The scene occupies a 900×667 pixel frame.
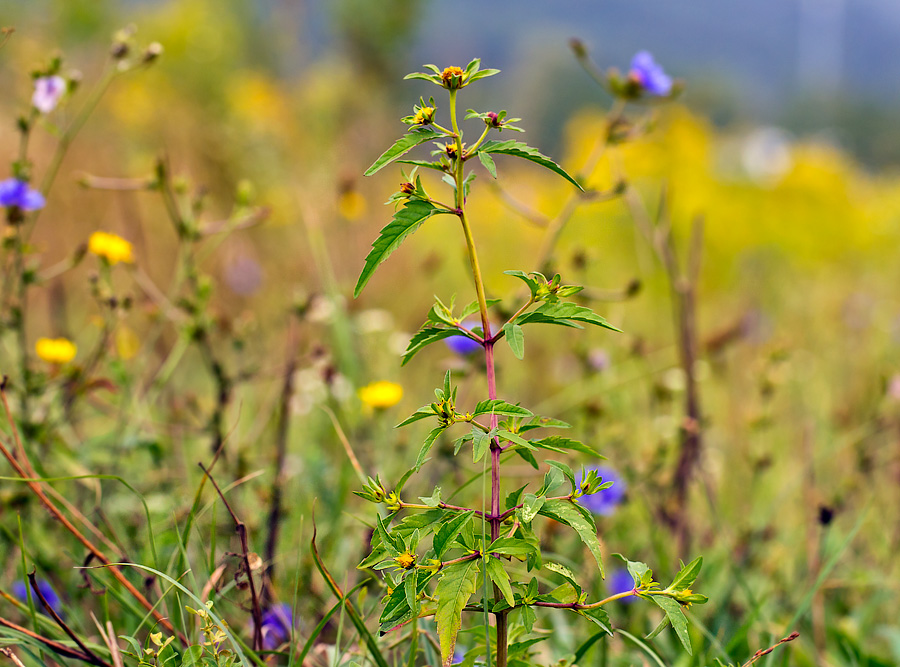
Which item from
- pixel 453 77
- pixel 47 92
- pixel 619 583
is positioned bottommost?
pixel 619 583

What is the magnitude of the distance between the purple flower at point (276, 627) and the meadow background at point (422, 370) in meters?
0.07

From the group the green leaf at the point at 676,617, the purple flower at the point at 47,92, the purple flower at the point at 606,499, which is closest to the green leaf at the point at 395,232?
the green leaf at the point at 676,617

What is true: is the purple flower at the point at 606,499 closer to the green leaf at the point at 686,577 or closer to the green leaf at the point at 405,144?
the green leaf at the point at 686,577

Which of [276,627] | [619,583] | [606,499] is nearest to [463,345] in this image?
[606,499]

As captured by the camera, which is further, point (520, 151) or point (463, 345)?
point (463, 345)

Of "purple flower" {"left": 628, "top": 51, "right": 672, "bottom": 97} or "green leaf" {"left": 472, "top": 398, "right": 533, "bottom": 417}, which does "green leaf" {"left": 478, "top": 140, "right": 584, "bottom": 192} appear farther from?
"purple flower" {"left": 628, "top": 51, "right": 672, "bottom": 97}

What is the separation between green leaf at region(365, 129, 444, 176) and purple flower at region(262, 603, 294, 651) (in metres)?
0.62

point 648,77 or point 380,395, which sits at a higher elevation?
point 648,77

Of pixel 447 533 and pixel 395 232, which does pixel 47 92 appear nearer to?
pixel 395 232

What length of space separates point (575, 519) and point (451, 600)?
0.11m

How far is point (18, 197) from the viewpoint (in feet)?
3.56

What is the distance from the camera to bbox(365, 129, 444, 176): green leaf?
53cm

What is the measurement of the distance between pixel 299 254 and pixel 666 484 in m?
2.62

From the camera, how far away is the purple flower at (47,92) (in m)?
1.11
